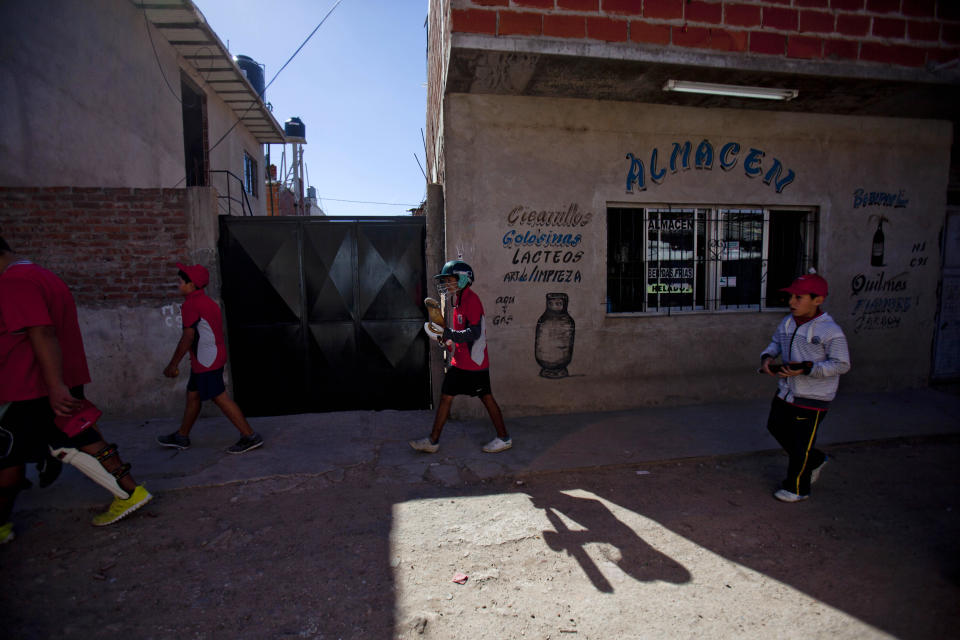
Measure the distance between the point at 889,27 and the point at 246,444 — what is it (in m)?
7.33

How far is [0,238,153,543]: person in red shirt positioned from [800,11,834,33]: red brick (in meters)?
6.42

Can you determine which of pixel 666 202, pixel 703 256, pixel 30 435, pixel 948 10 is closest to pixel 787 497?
pixel 703 256

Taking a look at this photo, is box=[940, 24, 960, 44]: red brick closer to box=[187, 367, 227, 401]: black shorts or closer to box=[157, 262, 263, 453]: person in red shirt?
box=[157, 262, 263, 453]: person in red shirt

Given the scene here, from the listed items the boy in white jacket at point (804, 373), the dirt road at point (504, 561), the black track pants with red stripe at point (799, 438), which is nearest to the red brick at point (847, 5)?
the boy in white jacket at point (804, 373)

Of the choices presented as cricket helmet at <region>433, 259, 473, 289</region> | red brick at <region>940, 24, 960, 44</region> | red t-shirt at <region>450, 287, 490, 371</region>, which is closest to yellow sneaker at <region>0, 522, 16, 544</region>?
red t-shirt at <region>450, 287, 490, 371</region>

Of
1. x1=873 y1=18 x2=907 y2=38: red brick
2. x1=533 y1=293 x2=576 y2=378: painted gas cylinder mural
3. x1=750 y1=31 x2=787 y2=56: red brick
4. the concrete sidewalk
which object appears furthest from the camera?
x1=533 y1=293 x2=576 y2=378: painted gas cylinder mural

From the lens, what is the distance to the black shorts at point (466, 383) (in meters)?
4.24

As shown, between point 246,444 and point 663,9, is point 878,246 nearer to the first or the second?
point 663,9

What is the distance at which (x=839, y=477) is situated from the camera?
3.90m

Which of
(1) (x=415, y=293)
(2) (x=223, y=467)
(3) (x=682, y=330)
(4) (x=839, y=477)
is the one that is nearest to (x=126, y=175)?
(1) (x=415, y=293)

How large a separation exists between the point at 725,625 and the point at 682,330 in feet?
12.8

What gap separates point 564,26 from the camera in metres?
4.25

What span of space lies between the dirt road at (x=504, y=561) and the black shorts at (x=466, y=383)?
784 millimetres

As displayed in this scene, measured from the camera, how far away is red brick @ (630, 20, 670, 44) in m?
4.35
